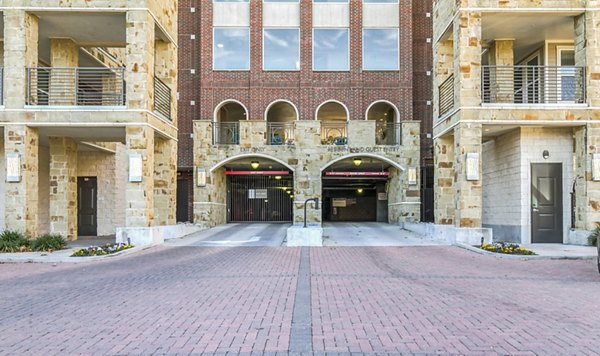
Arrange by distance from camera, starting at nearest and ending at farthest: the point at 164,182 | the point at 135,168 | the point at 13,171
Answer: the point at 13,171
the point at 135,168
the point at 164,182

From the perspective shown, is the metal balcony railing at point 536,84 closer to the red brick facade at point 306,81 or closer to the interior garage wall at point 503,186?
the interior garage wall at point 503,186

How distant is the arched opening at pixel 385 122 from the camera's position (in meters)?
25.3

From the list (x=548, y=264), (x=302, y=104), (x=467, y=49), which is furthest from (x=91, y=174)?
(x=548, y=264)

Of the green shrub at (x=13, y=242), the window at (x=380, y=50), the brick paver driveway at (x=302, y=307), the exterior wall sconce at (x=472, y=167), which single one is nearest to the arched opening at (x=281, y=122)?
the window at (x=380, y=50)

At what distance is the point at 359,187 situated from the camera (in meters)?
30.2

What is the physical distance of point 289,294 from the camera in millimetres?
7500

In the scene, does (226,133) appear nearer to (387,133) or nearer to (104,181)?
(104,181)

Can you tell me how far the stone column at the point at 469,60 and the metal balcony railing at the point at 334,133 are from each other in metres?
9.76

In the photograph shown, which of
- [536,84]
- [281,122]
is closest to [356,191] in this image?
[281,122]

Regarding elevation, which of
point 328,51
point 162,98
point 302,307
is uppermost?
point 328,51

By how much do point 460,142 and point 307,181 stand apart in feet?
31.8

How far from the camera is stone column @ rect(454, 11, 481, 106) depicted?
1498cm

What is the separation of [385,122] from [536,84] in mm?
10699

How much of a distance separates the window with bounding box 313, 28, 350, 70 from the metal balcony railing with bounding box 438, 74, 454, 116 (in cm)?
996
